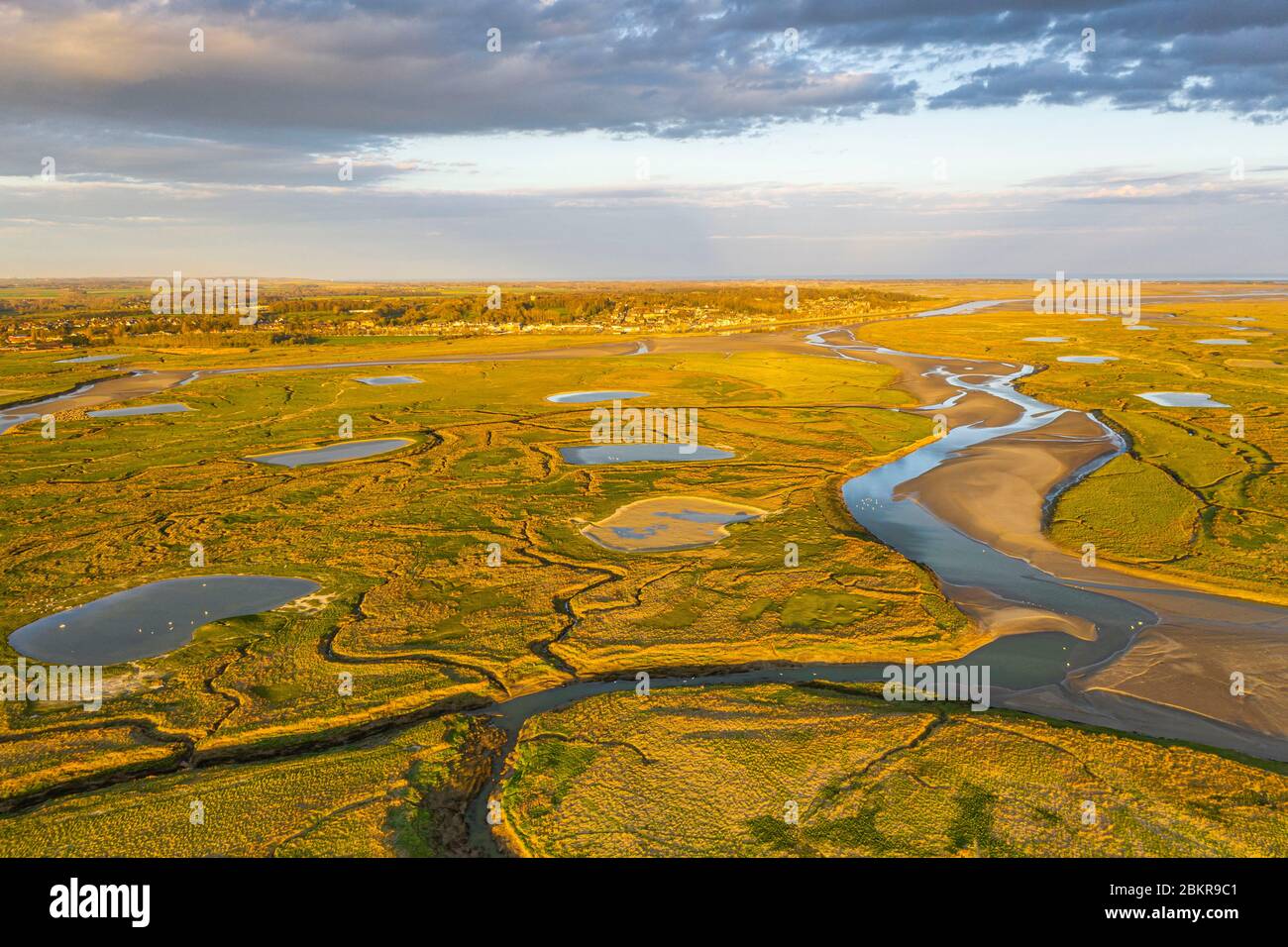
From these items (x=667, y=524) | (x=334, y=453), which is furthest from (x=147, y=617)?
(x=334, y=453)

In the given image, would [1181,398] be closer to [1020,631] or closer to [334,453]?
[1020,631]

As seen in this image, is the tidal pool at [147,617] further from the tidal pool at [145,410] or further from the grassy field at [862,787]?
the tidal pool at [145,410]

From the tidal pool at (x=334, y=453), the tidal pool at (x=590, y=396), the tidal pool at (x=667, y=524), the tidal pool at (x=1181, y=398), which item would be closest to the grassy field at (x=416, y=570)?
the tidal pool at (x=667, y=524)

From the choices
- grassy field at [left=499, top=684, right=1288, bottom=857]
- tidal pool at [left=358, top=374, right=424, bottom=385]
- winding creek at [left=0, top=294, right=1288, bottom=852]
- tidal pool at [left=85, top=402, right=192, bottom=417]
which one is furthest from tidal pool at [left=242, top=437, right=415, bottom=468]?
grassy field at [left=499, top=684, right=1288, bottom=857]

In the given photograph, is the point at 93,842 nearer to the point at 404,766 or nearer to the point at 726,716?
the point at 404,766

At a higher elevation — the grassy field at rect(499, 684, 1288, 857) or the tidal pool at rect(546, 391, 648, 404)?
the tidal pool at rect(546, 391, 648, 404)

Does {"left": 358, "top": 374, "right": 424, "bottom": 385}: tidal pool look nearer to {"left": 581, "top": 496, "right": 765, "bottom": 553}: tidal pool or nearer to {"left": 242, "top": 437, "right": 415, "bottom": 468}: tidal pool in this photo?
{"left": 242, "top": 437, "right": 415, "bottom": 468}: tidal pool
